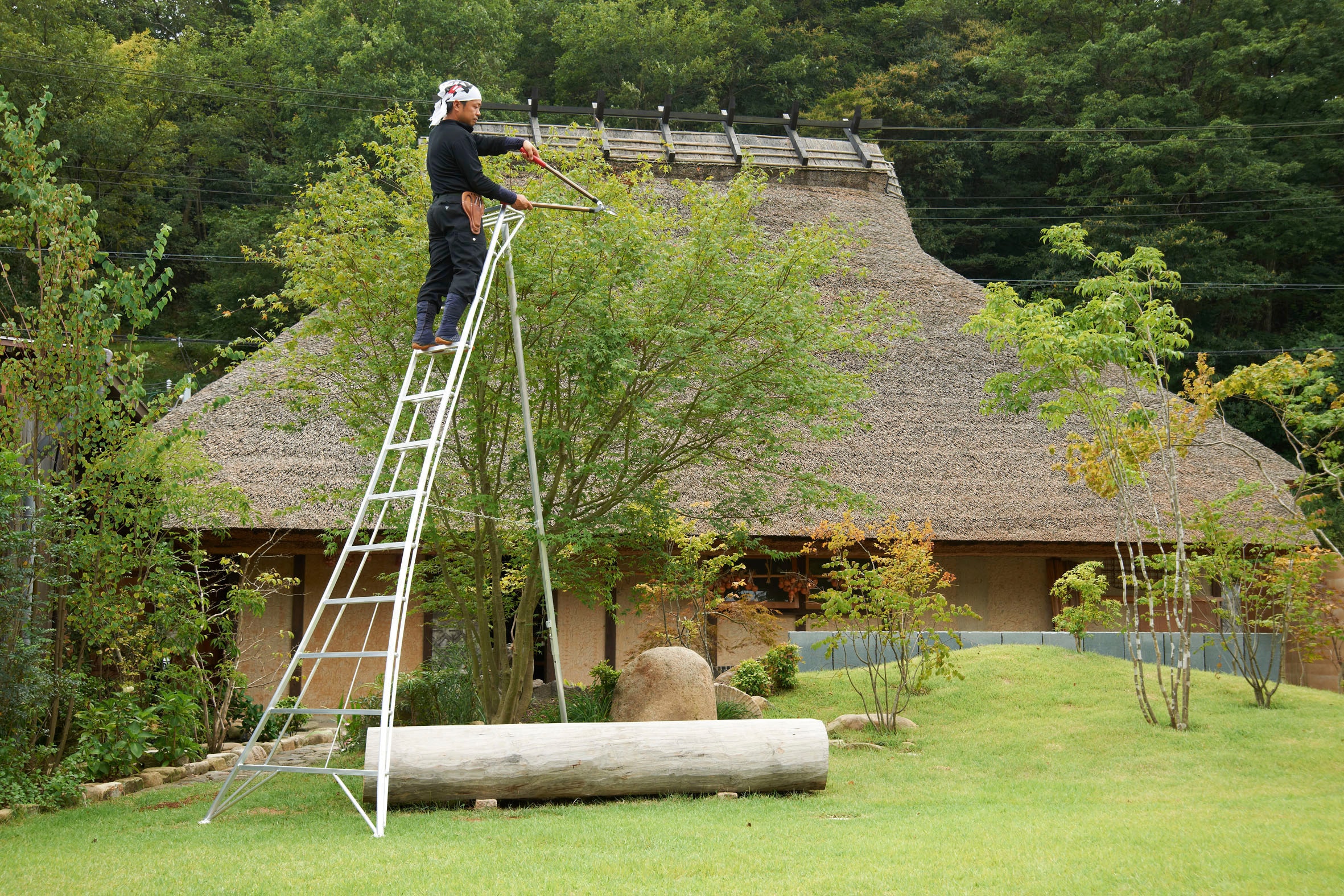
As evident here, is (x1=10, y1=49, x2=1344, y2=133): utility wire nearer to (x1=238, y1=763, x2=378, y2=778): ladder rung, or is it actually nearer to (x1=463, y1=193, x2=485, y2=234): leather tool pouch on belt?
(x1=463, y1=193, x2=485, y2=234): leather tool pouch on belt

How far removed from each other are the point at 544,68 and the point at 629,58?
3.16m

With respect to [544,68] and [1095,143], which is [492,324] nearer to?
[1095,143]

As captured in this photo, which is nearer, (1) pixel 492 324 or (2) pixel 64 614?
(2) pixel 64 614

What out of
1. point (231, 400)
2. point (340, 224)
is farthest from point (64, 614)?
point (231, 400)

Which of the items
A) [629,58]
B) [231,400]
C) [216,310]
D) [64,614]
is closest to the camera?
[64,614]

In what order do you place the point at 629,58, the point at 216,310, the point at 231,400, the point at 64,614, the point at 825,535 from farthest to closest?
the point at 629,58 → the point at 216,310 → the point at 231,400 → the point at 825,535 → the point at 64,614

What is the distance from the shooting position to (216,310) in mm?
25328

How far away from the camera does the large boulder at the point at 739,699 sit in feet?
33.6

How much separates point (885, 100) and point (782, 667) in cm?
2246

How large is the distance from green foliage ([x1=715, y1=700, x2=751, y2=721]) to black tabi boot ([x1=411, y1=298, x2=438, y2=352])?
5.13 meters

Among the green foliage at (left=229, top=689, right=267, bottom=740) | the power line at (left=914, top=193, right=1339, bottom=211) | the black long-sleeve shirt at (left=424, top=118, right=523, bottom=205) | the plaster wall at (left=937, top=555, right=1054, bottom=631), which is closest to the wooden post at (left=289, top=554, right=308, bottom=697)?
the green foliage at (left=229, top=689, right=267, bottom=740)

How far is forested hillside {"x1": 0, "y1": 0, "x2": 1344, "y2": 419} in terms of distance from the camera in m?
25.0

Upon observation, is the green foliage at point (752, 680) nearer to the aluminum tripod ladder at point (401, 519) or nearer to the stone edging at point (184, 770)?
the aluminum tripod ladder at point (401, 519)

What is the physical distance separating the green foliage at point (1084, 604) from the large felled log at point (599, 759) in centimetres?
612
